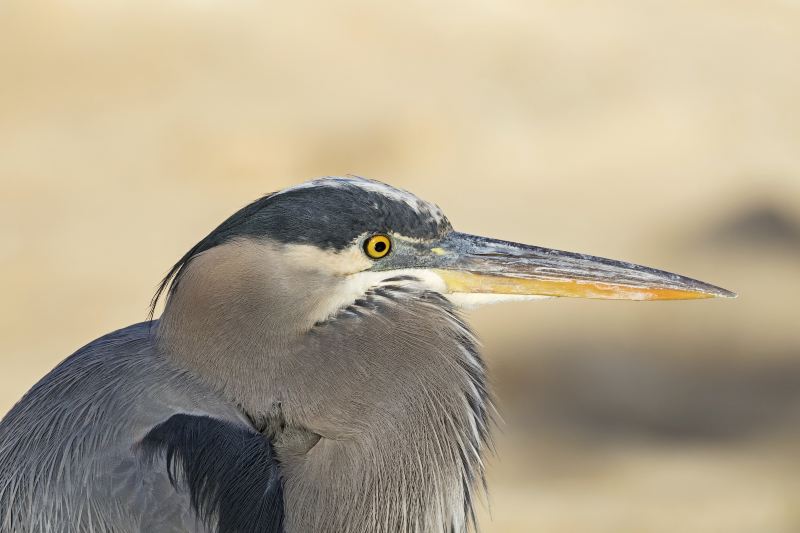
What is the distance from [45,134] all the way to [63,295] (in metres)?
2.32

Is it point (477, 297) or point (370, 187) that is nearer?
point (370, 187)

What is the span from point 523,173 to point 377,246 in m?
6.72

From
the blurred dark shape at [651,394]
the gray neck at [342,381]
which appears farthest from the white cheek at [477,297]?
the blurred dark shape at [651,394]

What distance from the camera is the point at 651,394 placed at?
6.55m

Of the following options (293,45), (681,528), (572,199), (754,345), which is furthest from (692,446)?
(293,45)

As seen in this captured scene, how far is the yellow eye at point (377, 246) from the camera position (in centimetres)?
245

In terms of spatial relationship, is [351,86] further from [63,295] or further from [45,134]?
[63,295]

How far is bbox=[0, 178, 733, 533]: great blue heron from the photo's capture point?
241 centimetres

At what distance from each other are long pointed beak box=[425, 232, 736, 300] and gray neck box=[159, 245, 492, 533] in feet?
0.40

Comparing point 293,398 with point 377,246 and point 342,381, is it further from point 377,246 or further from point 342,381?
point 377,246

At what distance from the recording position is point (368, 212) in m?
2.43

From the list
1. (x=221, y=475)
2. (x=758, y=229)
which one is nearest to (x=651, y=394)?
(x=758, y=229)

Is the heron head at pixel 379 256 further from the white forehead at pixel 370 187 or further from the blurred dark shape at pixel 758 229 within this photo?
the blurred dark shape at pixel 758 229

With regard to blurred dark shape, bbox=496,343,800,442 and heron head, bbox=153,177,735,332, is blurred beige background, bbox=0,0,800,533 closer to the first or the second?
blurred dark shape, bbox=496,343,800,442
